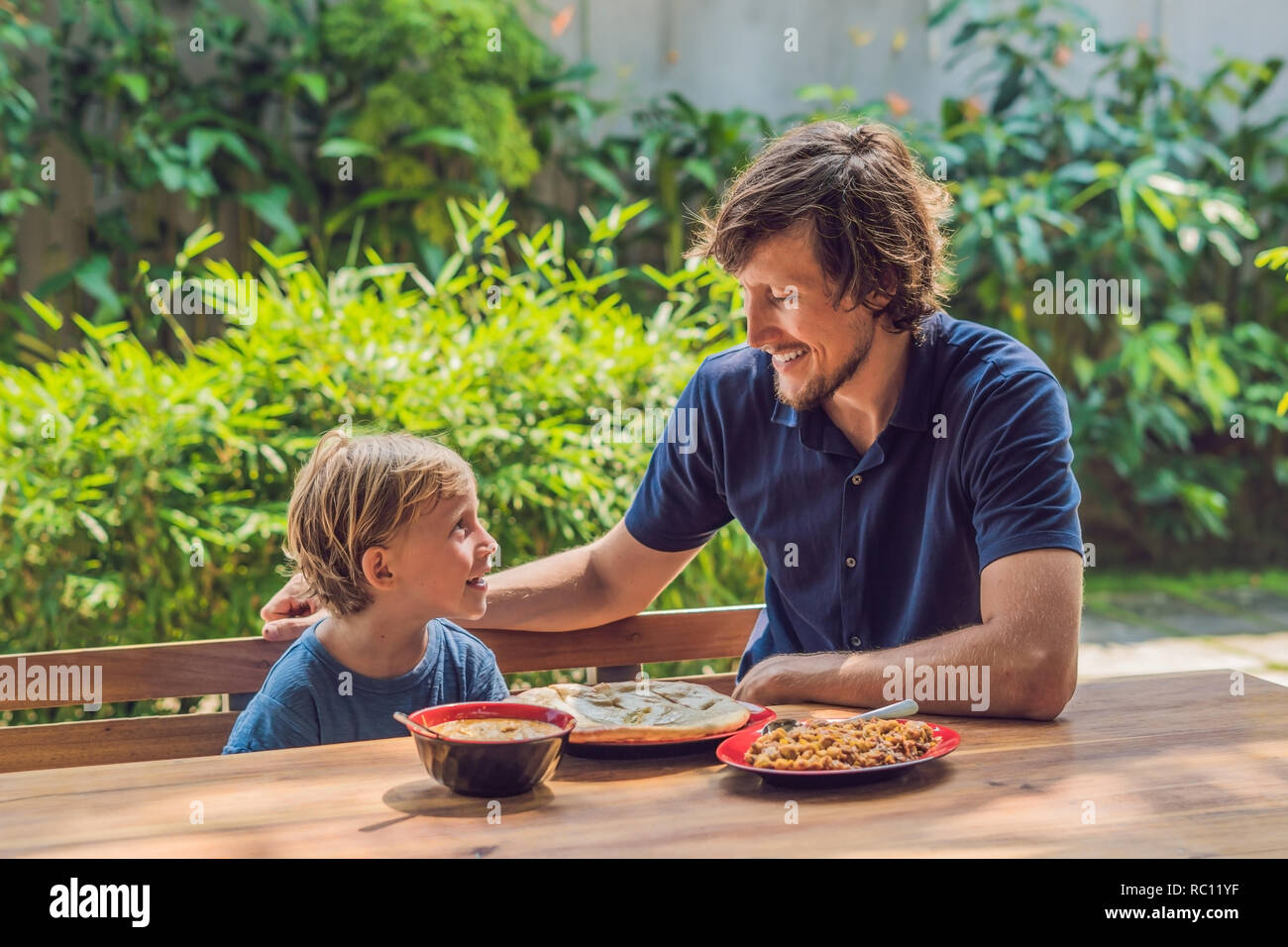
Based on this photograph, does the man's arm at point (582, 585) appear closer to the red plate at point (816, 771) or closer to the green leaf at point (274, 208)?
the red plate at point (816, 771)

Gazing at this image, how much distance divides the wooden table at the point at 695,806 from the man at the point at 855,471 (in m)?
0.22

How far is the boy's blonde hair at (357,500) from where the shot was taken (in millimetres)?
1869

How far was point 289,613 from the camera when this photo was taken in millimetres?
2068

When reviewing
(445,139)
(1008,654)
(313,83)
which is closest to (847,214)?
(1008,654)

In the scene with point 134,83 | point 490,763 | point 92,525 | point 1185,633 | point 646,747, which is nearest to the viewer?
point 490,763

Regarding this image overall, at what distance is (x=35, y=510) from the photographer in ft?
8.77

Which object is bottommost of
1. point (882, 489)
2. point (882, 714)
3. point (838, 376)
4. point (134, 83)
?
point (882, 714)

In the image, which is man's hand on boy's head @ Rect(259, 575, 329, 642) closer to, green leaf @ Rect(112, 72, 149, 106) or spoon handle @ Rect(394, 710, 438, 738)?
spoon handle @ Rect(394, 710, 438, 738)

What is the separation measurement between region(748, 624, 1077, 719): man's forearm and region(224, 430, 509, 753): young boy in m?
0.56

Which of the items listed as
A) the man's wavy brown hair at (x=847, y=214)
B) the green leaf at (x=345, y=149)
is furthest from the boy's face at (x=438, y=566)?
the green leaf at (x=345, y=149)

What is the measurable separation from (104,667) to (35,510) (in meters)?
0.89

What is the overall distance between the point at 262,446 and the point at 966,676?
1.68m

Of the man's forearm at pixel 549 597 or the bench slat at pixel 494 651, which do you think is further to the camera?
the man's forearm at pixel 549 597

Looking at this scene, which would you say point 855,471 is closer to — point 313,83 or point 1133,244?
point 313,83
